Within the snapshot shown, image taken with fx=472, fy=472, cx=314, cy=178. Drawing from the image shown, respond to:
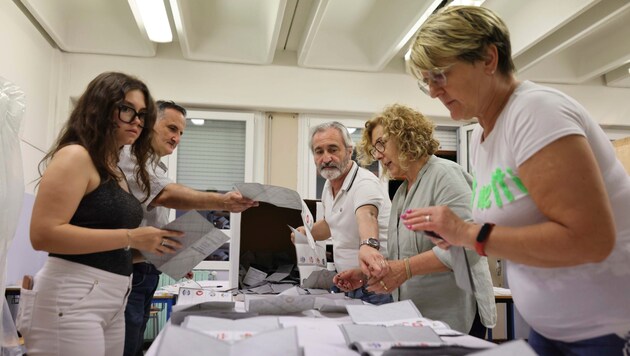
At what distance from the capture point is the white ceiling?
13.6 ft

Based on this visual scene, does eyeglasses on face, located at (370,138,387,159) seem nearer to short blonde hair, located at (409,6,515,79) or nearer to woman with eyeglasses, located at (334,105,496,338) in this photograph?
woman with eyeglasses, located at (334,105,496,338)

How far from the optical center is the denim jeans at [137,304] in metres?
2.04

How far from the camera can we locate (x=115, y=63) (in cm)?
490

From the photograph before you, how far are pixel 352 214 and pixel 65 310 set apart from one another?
1.11 metres

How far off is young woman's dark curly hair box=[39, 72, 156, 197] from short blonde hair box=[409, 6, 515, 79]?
1.06 meters

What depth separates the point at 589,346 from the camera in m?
0.87

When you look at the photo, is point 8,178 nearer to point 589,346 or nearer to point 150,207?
point 150,207

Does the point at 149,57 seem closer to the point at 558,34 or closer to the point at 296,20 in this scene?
the point at 296,20

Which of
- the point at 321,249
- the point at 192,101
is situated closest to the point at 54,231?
the point at 321,249

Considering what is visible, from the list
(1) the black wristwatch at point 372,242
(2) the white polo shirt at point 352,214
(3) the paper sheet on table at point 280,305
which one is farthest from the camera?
(2) the white polo shirt at point 352,214

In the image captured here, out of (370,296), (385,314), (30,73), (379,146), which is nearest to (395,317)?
(385,314)

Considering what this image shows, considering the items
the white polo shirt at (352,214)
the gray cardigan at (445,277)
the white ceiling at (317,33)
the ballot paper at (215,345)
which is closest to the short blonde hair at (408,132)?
the gray cardigan at (445,277)

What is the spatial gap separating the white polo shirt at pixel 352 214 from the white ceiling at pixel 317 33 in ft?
7.72

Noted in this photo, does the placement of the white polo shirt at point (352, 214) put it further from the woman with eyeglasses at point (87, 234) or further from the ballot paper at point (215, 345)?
the ballot paper at point (215, 345)
